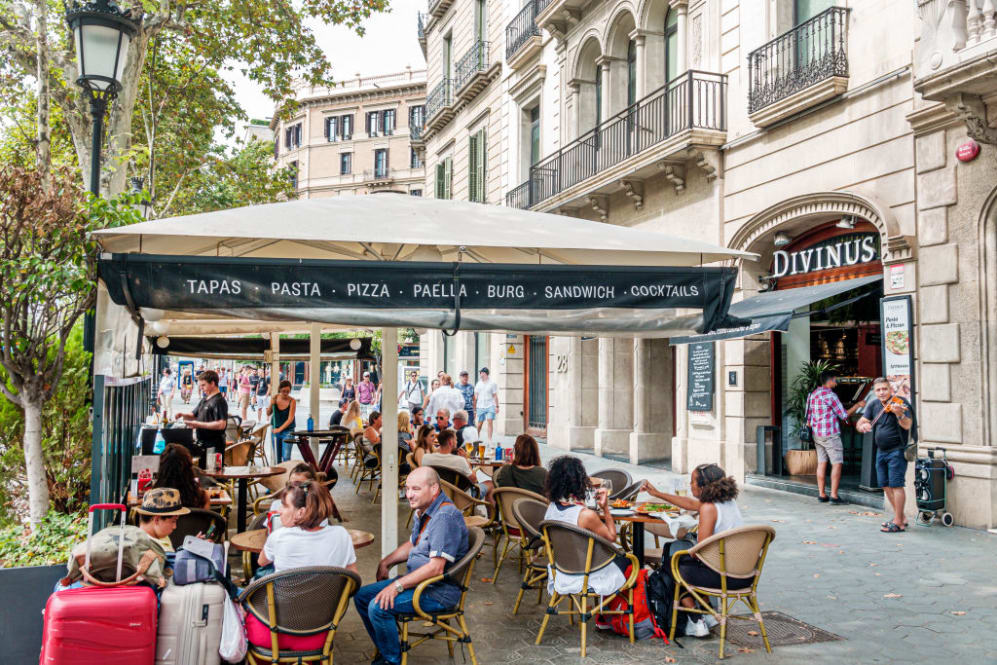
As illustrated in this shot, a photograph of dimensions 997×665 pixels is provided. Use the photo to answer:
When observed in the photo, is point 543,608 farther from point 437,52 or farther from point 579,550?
point 437,52

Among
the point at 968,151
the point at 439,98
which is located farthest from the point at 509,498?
the point at 439,98

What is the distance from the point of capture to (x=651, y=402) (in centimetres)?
1608

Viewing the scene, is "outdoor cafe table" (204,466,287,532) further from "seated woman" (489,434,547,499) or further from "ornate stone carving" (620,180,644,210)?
"ornate stone carving" (620,180,644,210)

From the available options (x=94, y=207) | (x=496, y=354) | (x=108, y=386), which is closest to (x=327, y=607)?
(x=108, y=386)

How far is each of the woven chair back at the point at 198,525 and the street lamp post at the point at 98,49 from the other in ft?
9.79

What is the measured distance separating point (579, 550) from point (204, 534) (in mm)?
2756

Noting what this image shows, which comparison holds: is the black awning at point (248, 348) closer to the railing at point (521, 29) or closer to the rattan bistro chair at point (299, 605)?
the railing at point (521, 29)

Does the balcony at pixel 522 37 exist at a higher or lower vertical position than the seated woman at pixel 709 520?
higher

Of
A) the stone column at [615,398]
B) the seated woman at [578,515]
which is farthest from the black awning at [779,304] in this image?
the stone column at [615,398]

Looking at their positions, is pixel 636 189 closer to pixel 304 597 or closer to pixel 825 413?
pixel 825 413

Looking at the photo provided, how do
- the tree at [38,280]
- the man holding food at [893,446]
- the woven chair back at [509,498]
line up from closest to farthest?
the tree at [38,280] → the woven chair back at [509,498] → the man holding food at [893,446]

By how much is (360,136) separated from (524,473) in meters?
55.3

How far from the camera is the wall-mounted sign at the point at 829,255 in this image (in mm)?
11000

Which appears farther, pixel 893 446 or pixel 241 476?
pixel 893 446
